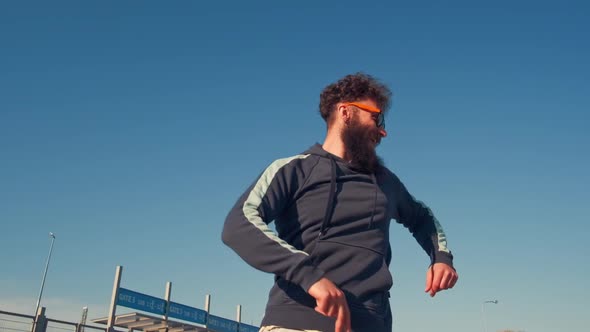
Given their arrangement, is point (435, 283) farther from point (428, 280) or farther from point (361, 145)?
point (361, 145)

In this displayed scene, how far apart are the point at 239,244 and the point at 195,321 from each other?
21.3 m

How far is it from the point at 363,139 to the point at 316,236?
2.19ft

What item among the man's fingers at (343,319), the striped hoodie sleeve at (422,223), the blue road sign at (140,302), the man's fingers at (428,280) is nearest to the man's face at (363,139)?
the striped hoodie sleeve at (422,223)

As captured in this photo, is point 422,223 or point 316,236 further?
point 422,223

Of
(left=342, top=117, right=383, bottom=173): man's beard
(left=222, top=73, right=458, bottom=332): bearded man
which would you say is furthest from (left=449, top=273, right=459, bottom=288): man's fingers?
(left=342, top=117, right=383, bottom=173): man's beard

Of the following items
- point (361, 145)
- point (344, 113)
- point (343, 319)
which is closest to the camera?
point (343, 319)

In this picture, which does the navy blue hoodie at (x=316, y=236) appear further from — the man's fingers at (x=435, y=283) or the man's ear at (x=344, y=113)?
the man's ear at (x=344, y=113)

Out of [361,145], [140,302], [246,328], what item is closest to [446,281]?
[361,145]

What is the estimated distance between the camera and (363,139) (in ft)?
8.73

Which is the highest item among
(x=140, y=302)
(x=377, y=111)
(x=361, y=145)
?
(x=140, y=302)

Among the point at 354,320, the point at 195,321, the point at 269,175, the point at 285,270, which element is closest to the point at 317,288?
the point at 285,270

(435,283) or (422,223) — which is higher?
(422,223)

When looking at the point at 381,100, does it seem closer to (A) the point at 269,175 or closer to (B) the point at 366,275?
(A) the point at 269,175

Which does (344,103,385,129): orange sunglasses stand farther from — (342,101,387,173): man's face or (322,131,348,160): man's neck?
(322,131,348,160): man's neck
